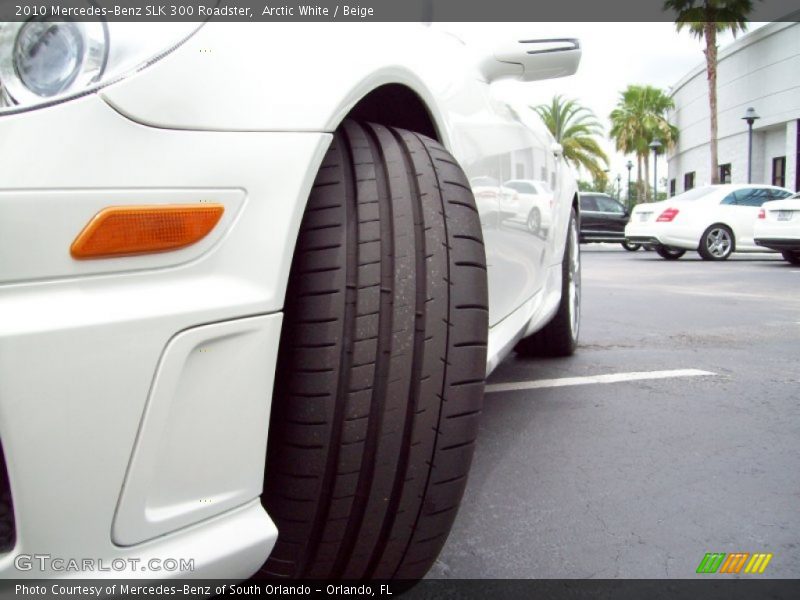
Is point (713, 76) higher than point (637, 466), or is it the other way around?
point (713, 76)

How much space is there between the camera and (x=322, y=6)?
1.26 m

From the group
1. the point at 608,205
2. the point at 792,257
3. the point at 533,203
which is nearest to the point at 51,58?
the point at 533,203

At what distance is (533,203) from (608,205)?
16.9m

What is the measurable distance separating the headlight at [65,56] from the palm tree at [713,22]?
96.3ft

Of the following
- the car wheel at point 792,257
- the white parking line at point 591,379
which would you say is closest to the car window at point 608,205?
the car wheel at point 792,257

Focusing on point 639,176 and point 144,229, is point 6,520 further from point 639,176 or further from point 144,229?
point 639,176

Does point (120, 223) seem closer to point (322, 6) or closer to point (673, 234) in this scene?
point (322, 6)

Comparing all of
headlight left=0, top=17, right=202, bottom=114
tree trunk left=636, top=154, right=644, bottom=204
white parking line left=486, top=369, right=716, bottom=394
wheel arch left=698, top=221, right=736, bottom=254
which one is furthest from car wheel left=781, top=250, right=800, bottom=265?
tree trunk left=636, top=154, right=644, bottom=204

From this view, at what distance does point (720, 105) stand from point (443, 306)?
34188 mm

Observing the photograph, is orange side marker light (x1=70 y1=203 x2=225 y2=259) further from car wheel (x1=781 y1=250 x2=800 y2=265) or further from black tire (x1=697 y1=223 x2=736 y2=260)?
black tire (x1=697 y1=223 x2=736 y2=260)

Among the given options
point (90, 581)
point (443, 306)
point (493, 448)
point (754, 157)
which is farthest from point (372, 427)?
point (754, 157)

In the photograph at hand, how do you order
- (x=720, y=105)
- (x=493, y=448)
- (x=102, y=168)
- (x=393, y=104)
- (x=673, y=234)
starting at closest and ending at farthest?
(x=102, y=168) → (x=393, y=104) → (x=493, y=448) → (x=673, y=234) → (x=720, y=105)

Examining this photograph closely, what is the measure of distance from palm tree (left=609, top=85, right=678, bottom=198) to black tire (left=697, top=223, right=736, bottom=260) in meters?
32.5

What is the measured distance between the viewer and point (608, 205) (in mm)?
18766
